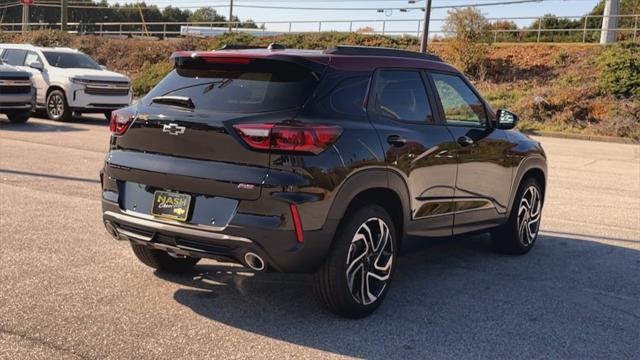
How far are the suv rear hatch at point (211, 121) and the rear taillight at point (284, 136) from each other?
0.05 m

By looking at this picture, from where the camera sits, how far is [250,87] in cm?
467

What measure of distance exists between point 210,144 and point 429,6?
2730cm

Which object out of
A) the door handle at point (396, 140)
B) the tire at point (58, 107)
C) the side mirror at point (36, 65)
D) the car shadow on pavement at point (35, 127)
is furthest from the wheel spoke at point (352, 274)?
the side mirror at point (36, 65)

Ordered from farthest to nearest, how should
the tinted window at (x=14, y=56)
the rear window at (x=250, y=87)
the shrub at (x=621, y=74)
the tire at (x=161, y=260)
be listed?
the shrub at (x=621, y=74) → the tinted window at (x=14, y=56) → the tire at (x=161, y=260) → the rear window at (x=250, y=87)

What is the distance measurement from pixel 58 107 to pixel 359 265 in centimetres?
1547

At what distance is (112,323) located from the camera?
4.51 meters

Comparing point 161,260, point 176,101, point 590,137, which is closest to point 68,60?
point 161,260

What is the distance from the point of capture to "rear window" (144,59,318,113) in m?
4.55

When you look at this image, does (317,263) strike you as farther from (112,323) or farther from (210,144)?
(112,323)

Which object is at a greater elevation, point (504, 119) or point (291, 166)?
point (504, 119)

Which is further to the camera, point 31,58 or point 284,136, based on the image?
point 31,58

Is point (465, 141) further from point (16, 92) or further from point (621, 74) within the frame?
point (621, 74)

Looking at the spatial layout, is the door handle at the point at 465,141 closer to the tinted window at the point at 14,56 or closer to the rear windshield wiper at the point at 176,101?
the rear windshield wiper at the point at 176,101

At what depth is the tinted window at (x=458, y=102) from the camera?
229 inches
